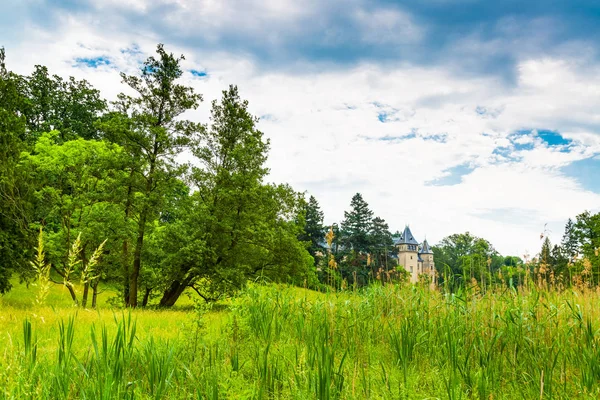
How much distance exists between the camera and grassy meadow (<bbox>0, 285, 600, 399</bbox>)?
3.18 metres

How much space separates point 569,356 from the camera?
4.57 meters

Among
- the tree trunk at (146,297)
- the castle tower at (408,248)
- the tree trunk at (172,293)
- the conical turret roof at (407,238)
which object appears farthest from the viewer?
the conical turret roof at (407,238)

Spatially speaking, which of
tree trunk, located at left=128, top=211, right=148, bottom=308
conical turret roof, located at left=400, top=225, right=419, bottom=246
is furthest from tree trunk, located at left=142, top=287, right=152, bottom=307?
conical turret roof, located at left=400, top=225, right=419, bottom=246

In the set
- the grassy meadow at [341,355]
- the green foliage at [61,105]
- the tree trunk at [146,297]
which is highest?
the green foliage at [61,105]

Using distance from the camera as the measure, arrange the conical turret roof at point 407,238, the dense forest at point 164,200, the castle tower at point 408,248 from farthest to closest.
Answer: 1. the conical turret roof at point 407,238
2. the castle tower at point 408,248
3. the dense forest at point 164,200

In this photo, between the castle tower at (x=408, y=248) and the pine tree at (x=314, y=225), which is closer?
the pine tree at (x=314, y=225)

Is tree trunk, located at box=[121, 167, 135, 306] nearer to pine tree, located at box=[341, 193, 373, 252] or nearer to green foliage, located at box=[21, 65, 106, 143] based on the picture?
green foliage, located at box=[21, 65, 106, 143]

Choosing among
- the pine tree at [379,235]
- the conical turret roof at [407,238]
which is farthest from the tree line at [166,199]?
the conical turret roof at [407,238]

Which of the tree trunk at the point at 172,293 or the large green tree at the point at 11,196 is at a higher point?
the large green tree at the point at 11,196

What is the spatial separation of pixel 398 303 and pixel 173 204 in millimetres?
13018

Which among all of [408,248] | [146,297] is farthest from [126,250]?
[408,248]

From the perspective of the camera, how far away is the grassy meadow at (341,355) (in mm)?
3180

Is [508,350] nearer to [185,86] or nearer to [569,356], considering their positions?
[569,356]

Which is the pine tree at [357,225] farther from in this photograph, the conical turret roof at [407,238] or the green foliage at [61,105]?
the green foliage at [61,105]
